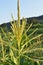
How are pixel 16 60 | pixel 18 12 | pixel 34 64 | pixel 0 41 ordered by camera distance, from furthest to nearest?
pixel 34 64 < pixel 16 60 < pixel 0 41 < pixel 18 12

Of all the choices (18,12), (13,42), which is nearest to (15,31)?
(18,12)

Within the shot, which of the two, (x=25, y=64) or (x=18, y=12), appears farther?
(x=25, y=64)

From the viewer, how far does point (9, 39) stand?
2018 millimetres

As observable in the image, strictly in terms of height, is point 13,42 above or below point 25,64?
above

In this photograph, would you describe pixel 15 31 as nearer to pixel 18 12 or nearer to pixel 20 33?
pixel 20 33

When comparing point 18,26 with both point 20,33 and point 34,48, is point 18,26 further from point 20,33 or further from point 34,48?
point 34,48

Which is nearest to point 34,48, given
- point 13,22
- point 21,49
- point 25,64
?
point 21,49

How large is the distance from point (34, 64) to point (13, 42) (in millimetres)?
330

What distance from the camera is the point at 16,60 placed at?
6.26 ft

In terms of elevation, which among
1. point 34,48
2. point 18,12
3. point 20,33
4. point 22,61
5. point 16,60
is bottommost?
point 22,61

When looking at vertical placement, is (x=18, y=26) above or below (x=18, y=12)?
below

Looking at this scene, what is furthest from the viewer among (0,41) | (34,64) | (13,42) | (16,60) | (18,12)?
(34,64)

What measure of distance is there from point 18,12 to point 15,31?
16 centimetres

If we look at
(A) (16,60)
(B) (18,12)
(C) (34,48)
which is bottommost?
(A) (16,60)
